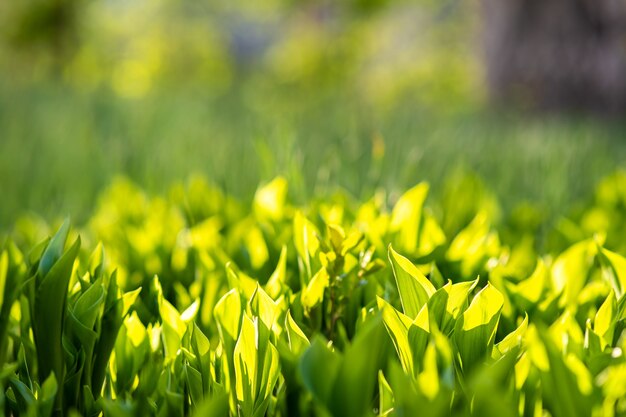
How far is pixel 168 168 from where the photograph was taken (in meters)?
3.32

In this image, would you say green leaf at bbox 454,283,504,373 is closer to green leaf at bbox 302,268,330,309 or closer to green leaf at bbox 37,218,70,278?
green leaf at bbox 302,268,330,309

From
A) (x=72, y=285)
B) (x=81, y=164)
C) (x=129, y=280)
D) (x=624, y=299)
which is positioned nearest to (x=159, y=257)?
(x=129, y=280)

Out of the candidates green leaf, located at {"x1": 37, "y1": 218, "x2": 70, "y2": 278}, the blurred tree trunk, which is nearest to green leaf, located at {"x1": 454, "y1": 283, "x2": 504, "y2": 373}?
green leaf, located at {"x1": 37, "y1": 218, "x2": 70, "y2": 278}

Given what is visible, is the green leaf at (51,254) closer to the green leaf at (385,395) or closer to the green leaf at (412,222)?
the green leaf at (385,395)

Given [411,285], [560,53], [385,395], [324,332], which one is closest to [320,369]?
[385,395]

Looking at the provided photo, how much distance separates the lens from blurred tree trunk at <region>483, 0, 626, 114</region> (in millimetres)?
7164

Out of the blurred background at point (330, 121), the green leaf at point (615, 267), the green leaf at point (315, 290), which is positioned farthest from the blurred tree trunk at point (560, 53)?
the green leaf at point (315, 290)

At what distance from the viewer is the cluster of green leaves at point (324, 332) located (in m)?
0.83

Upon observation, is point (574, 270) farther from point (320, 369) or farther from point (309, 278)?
point (320, 369)

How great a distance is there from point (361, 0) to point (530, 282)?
13737mm

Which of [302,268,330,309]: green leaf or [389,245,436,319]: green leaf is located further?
[302,268,330,309]: green leaf

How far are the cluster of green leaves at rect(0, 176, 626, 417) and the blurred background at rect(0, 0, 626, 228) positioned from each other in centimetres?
67

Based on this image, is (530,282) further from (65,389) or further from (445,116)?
(445,116)

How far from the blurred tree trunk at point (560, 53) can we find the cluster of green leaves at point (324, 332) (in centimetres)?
639
